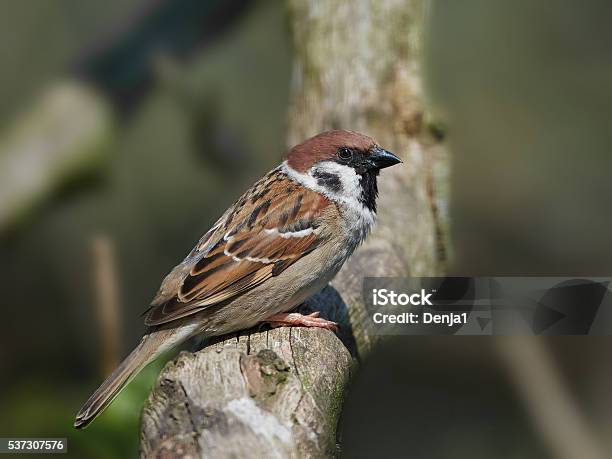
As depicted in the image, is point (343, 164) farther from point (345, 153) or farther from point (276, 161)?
point (276, 161)

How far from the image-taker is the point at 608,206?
527 centimetres

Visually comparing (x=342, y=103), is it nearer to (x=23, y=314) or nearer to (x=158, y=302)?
(x=158, y=302)

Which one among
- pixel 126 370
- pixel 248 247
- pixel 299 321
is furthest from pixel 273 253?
pixel 126 370

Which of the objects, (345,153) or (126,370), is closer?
(126,370)

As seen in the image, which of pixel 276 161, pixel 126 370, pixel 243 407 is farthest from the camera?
pixel 276 161

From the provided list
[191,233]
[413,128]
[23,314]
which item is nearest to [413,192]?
[413,128]

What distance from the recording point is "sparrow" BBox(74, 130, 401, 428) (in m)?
2.63

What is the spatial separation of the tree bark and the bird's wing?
197 mm

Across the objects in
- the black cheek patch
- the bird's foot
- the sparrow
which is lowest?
the bird's foot

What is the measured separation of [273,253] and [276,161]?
261 centimetres

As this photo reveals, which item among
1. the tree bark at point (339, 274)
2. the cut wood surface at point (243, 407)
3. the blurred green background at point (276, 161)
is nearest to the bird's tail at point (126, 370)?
the tree bark at point (339, 274)

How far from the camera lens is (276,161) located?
17.6 ft

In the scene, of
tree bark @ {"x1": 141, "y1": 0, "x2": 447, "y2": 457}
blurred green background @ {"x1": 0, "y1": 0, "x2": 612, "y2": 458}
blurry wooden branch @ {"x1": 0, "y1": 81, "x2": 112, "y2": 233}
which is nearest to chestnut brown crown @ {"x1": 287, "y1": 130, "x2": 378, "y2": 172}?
tree bark @ {"x1": 141, "y1": 0, "x2": 447, "y2": 457}

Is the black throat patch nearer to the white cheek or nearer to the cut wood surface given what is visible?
the white cheek
